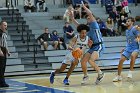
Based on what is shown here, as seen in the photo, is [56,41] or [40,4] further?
[40,4]

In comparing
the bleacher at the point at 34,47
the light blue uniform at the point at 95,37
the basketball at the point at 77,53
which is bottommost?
the bleacher at the point at 34,47

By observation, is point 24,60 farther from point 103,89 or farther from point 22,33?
point 103,89

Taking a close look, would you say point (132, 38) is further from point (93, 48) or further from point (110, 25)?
point (110, 25)

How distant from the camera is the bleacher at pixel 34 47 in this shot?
16727mm

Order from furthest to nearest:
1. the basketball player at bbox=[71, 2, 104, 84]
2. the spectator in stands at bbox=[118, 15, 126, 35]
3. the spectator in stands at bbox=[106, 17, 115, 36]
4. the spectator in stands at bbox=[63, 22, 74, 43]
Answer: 1. the spectator in stands at bbox=[118, 15, 126, 35]
2. the spectator in stands at bbox=[106, 17, 115, 36]
3. the spectator in stands at bbox=[63, 22, 74, 43]
4. the basketball player at bbox=[71, 2, 104, 84]

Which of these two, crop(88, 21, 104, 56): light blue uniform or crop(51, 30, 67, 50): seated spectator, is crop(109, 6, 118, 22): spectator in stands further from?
crop(88, 21, 104, 56): light blue uniform

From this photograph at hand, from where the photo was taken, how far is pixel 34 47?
1775 centimetres

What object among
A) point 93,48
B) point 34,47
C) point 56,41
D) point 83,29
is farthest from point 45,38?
point 83,29

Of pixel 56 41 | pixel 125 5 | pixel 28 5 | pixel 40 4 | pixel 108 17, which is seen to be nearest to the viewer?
pixel 56 41

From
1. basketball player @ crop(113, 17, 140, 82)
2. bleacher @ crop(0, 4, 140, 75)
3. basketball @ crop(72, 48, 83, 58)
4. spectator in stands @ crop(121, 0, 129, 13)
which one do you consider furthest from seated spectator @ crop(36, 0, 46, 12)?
basketball @ crop(72, 48, 83, 58)

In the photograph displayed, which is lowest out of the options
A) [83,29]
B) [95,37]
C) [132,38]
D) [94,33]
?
[132,38]

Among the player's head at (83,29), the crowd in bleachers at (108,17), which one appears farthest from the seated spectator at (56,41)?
the player's head at (83,29)

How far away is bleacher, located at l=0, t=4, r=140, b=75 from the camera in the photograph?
16.7 metres

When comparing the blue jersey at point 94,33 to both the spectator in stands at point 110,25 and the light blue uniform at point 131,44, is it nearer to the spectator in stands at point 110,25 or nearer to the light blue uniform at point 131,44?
the light blue uniform at point 131,44
